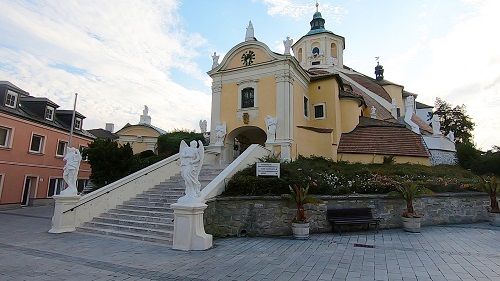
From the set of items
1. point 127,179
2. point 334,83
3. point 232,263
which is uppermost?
point 334,83

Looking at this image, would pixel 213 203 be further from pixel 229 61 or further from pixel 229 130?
pixel 229 61

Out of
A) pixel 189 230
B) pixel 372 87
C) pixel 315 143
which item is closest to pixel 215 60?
pixel 315 143

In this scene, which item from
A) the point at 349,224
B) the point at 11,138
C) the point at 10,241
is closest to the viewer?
the point at 10,241

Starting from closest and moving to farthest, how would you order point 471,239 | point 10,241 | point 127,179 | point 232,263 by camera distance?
point 232,263, point 10,241, point 471,239, point 127,179

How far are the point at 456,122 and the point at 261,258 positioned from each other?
4328cm

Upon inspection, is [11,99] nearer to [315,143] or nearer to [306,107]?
→ [306,107]

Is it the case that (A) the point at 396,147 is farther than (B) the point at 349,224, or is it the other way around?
(A) the point at 396,147

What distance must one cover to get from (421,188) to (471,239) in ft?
11.3

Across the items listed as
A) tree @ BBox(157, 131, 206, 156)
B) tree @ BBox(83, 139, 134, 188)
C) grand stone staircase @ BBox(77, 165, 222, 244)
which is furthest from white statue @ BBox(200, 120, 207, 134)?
grand stone staircase @ BBox(77, 165, 222, 244)

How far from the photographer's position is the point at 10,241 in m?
8.69

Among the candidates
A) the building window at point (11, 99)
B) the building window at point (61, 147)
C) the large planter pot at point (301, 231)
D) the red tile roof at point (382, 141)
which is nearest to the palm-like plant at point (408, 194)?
the large planter pot at point (301, 231)

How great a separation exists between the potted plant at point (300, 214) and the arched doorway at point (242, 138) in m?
9.92

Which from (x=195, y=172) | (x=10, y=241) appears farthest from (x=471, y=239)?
(x=10, y=241)

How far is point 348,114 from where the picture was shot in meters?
22.8
